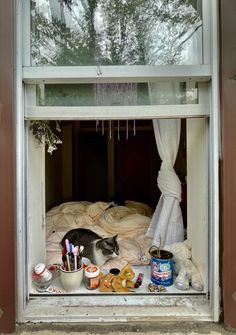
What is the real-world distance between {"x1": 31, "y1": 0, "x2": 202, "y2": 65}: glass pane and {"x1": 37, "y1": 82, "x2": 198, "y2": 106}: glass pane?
0.47 feet

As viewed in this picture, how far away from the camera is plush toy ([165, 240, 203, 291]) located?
1.66 meters

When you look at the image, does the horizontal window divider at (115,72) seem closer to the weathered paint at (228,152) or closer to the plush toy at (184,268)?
the weathered paint at (228,152)

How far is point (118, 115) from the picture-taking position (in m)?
1.47

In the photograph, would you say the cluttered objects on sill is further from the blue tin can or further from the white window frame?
the blue tin can

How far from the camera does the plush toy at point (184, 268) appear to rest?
1.66 m

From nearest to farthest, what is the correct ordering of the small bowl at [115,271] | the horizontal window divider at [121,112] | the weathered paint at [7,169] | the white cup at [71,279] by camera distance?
the weathered paint at [7,169], the horizontal window divider at [121,112], the white cup at [71,279], the small bowl at [115,271]

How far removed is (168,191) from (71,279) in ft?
3.61

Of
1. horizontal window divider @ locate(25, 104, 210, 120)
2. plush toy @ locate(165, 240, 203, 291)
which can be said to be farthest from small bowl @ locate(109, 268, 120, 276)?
horizontal window divider @ locate(25, 104, 210, 120)

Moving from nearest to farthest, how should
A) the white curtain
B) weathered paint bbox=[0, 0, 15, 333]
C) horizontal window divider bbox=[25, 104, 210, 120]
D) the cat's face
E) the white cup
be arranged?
weathered paint bbox=[0, 0, 15, 333], horizontal window divider bbox=[25, 104, 210, 120], the white cup, the cat's face, the white curtain

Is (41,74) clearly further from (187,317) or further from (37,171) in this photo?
(187,317)

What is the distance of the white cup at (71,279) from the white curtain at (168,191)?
812 millimetres

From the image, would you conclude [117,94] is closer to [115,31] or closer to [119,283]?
[115,31]

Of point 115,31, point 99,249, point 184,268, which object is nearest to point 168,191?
point 184,268

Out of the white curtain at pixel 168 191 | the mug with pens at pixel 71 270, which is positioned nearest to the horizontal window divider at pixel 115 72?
the white curtain at pixel 168 191
